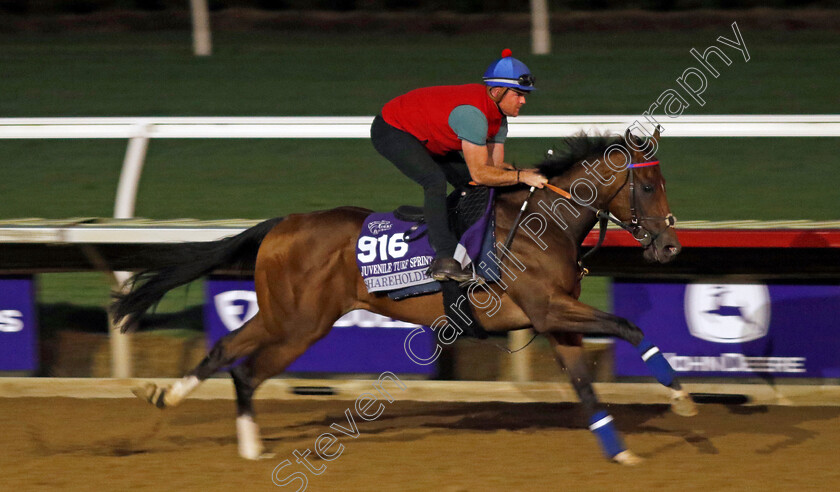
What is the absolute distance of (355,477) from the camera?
4.91m

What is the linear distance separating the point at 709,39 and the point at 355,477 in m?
12.3

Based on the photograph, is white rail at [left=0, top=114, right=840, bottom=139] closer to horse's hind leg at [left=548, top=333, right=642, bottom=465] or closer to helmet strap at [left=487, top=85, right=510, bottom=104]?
helmet strap at [left=487, top=85, right=510, bottom=104]

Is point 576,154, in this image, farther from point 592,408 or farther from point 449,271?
point 592,408

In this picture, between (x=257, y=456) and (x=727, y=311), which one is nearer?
(x=257, y=456)

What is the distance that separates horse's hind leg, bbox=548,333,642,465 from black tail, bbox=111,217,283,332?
1554 mm

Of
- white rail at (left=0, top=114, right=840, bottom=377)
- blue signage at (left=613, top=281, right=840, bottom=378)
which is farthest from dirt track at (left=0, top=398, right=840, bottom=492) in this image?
white rail at (left=0, top=114, right=840, bottom=377)

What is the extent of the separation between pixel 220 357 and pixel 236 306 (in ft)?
3.48

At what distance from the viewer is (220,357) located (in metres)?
5.30

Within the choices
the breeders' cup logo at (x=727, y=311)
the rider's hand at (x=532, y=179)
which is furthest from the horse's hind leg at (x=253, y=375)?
the breeders' cup logo at (x=727, y=311)

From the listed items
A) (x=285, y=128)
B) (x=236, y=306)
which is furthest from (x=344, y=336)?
(x=285, y=128)

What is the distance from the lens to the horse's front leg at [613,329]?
4711 millimetres

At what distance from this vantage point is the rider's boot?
195 inches

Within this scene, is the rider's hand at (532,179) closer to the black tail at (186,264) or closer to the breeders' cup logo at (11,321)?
the black tail at (186,264)

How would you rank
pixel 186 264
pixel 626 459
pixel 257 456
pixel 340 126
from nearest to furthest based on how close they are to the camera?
pixel 626 459
pixel 257 456
pixel 186 264
pixel 340 126
